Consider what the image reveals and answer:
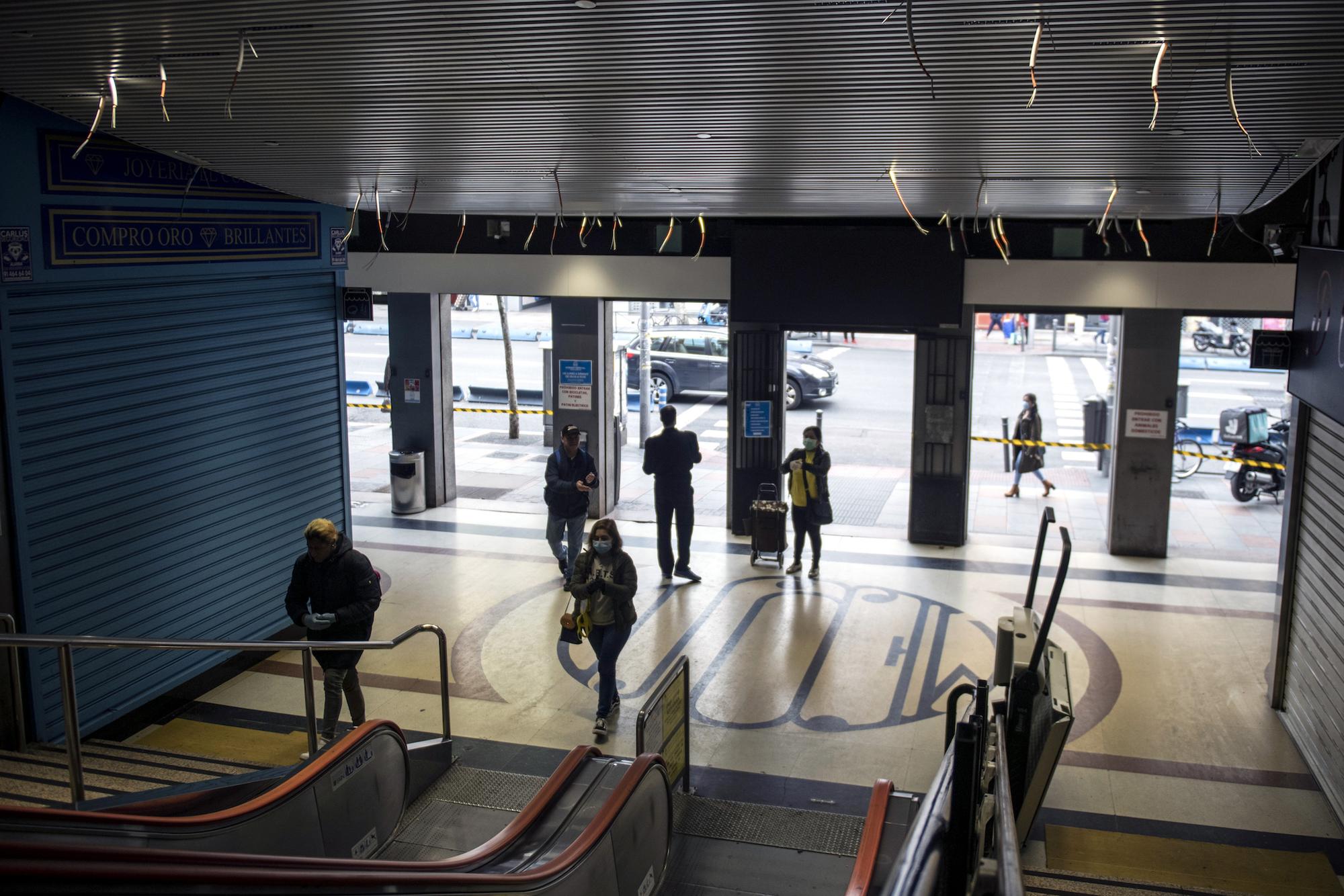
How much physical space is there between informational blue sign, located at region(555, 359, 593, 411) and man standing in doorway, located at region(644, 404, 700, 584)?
2.42 metres

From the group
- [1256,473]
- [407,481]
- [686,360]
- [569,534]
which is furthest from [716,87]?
[686,360]

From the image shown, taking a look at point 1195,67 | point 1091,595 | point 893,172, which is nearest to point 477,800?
point 893,172

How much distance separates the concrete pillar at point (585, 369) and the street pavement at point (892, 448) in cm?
124

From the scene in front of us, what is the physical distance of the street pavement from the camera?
14031 mm

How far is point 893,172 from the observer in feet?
24.2

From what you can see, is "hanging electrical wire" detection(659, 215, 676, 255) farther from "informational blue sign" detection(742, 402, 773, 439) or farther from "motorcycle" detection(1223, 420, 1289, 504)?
"motorcycle" detection(1223, 420, 1289, 504)

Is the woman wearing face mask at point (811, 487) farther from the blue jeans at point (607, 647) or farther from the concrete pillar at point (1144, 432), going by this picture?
the blue jeans at point (607, 647)

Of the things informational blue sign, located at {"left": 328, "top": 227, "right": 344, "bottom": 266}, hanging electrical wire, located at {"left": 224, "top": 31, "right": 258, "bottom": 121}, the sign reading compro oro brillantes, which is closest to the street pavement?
informational blue sign, located at {"left": 328, "top": 227, "right": 344, "bottom": 266}

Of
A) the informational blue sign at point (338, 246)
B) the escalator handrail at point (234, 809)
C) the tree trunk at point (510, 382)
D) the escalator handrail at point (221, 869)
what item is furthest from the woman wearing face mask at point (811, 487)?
the tree trunk at point (510, 382)

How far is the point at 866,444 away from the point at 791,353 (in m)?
6.91

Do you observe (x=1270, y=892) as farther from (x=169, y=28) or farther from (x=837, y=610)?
(x=169, y=28)

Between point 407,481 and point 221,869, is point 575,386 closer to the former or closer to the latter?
point 407,481

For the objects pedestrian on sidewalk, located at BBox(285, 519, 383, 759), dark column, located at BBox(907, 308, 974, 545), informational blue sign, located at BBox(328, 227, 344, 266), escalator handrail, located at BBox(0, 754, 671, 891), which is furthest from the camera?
dark column, located at BBox(907, 308, 974, 545)

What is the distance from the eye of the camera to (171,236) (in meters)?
8.20
